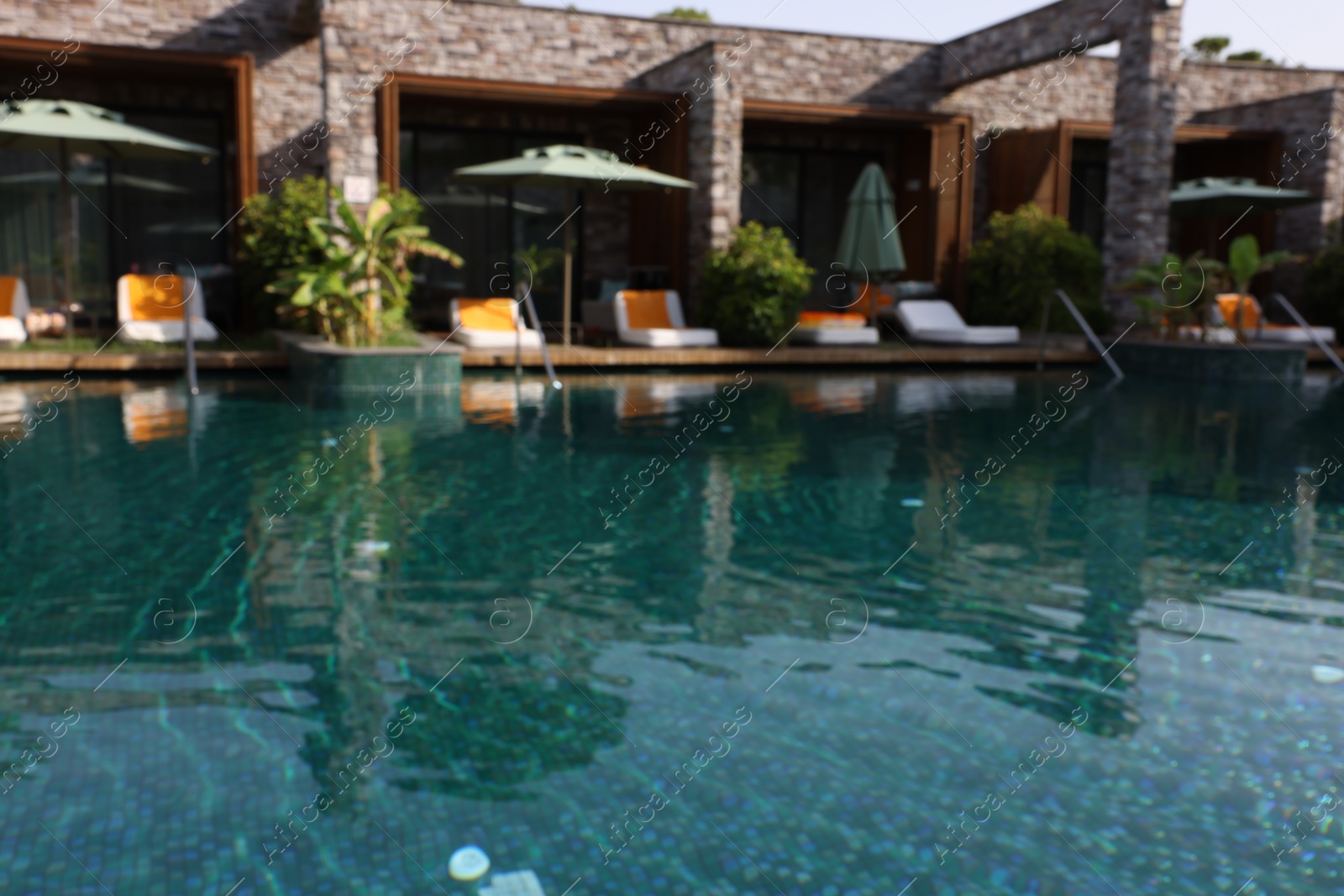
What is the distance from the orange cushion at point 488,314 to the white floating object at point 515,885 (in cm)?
1128

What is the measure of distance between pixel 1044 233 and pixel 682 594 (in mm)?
13233

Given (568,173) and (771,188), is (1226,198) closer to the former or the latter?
(771,188)

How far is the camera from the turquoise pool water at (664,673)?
8.66ft

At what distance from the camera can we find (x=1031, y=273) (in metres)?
16.2

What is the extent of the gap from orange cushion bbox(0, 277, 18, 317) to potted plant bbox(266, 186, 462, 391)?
3.53 meters

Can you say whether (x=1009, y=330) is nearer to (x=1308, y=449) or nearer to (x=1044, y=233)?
(x=1044, y=233)

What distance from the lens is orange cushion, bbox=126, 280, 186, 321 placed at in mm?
13227

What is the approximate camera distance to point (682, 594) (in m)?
4.48

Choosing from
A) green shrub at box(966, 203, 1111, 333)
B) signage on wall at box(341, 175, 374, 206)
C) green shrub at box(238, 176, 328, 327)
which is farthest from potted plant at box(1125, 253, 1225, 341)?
green shrub at box(238, 176, 328, 327)

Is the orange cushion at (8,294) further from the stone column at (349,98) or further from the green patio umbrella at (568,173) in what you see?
the green patio umbrella at (568,173)

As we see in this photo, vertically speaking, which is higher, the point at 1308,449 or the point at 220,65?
the point at 220,65

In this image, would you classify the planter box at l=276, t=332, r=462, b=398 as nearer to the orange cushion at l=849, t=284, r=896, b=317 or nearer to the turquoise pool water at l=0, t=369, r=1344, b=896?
the turquoise pool water at l=0, t=369, r=1344, b=896

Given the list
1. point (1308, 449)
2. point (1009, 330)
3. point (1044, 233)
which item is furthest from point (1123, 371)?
point (1308, 449)

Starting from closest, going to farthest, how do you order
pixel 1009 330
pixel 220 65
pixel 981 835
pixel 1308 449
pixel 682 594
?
pixel 981 835 → pixel 682 594 → pixel 1308 449 → pixel 220 65 → pixel 1009 330
